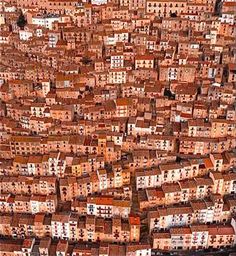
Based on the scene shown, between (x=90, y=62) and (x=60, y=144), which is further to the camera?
(x=90, y=62)

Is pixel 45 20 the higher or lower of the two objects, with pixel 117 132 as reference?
higher

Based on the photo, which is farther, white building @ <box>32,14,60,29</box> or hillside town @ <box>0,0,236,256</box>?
white building @ <box>32,14,60,29</box>

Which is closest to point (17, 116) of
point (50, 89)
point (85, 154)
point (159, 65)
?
point (50, 89)

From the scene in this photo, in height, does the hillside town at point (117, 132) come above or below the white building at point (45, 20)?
below

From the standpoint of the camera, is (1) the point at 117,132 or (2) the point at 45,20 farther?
(2) the point at 45,20

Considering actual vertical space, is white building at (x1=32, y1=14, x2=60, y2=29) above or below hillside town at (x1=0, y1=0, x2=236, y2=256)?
above

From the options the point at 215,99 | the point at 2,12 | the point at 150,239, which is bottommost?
the point at 150,239

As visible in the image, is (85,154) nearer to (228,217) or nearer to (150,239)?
(150,239)

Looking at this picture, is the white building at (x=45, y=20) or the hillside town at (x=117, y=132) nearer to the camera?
the hillside town at (x=117, y=132)
